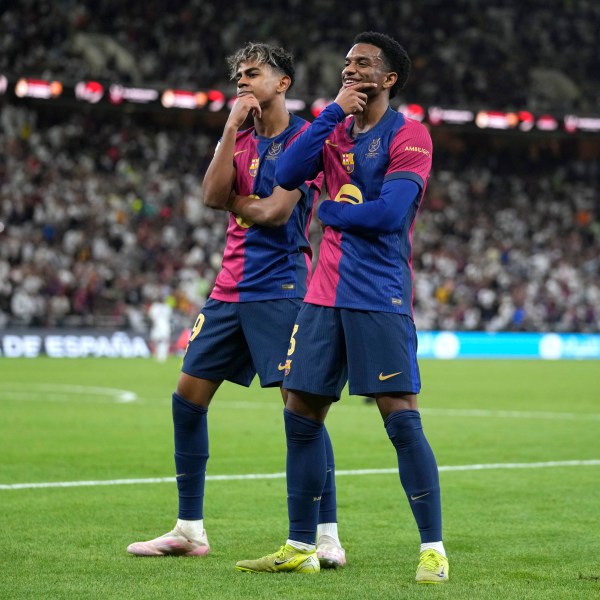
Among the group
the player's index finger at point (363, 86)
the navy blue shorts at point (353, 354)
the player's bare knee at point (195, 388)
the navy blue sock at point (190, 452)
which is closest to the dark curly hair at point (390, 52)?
the player's index finger at point (363, 86)

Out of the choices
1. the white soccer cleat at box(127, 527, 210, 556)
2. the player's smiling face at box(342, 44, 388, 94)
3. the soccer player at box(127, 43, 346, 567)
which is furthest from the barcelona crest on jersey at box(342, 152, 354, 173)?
the white soccer cleat at box(127, 527, 210, 556)

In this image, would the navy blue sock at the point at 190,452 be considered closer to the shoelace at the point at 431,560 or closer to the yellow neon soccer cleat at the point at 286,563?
the yellow neon soccer cleat at the point at 286,563

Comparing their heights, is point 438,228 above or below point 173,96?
below

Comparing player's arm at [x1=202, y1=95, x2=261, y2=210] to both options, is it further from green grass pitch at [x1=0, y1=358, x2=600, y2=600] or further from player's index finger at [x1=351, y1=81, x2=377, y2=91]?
green grass pitch at [x1=0, y1=358, x2=600, y2=600]

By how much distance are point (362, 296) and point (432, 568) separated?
1.19 meters

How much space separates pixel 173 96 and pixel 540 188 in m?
14.9

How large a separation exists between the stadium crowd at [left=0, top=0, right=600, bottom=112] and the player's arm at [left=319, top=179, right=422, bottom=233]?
27.8 m

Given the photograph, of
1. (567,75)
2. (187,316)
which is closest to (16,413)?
(187,316)

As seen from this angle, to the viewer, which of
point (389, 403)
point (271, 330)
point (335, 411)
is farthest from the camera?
point (335, 411)

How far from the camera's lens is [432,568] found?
494cm

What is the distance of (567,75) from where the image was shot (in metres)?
40.5

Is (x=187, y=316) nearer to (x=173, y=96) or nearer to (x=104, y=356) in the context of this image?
(x=104, y=356)

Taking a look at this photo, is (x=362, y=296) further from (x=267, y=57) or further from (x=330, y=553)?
(x=267, y=57)

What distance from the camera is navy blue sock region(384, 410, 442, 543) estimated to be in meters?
5.07
